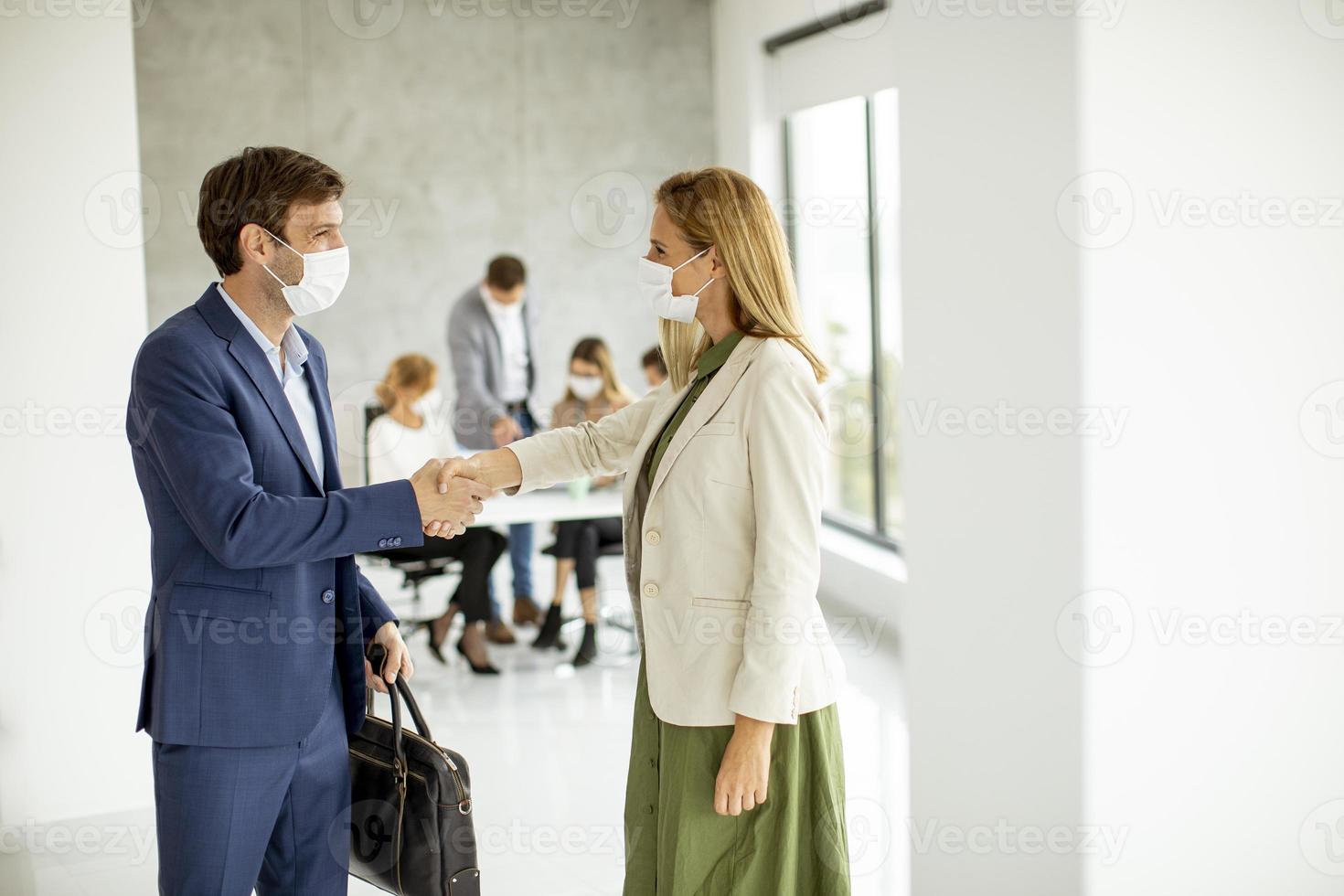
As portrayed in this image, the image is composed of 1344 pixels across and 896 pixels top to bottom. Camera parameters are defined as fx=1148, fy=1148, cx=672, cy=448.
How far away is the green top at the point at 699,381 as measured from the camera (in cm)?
195

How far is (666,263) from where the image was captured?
1.96 meters

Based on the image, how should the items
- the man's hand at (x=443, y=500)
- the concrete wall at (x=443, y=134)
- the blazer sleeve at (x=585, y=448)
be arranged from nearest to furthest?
the man's hand at (x=443, y=500), the blazer sleeve at (x=585, y=448), the concrete wall at (x=443, y=134)

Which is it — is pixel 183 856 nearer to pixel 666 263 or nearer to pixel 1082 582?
pixel 666 263

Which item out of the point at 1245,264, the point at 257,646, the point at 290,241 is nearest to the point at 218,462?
the point at 257,646

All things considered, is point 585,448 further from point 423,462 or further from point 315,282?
Result: point 423,462

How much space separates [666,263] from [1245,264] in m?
1.06

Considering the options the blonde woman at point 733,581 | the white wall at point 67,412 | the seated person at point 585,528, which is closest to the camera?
the blonde woman at point 733,581

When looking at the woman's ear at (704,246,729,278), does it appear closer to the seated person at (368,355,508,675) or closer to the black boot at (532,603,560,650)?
the seated person at (368,355,508,675)

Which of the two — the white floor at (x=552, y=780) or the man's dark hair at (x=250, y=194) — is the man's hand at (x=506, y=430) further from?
the man's dark hair at (x=250, y=194)

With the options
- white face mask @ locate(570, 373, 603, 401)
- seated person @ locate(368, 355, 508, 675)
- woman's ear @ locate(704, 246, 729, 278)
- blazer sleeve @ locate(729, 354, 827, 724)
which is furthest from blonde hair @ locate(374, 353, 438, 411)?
blazer sleeve @ locate(729, 354, 827, 724)

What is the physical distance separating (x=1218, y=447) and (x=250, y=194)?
1.75m

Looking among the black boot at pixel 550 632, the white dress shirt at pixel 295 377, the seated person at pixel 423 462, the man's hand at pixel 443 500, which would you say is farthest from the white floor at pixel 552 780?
the white dress shirt at pixel 295 377

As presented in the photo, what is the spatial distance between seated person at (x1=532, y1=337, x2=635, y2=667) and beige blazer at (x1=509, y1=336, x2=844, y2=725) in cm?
342

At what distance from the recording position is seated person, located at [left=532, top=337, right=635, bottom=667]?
535cm
